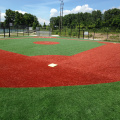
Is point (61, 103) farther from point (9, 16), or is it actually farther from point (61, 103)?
point (9, 16)

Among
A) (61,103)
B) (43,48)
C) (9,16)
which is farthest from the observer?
(9,16)

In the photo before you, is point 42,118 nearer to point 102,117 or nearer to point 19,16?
point 102,117

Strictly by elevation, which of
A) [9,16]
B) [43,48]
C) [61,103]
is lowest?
[61,103]

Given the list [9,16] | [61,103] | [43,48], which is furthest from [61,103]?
[9,16]

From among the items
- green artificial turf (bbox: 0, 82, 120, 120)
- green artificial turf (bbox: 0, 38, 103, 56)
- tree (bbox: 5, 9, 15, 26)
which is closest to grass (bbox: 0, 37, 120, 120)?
green artificial turf (bbox: 0, 82, 120, 120)

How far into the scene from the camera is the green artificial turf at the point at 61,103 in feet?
9.02

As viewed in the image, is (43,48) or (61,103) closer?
(61,103)

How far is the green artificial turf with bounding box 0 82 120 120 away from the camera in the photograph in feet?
9.02

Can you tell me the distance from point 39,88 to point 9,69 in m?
2.64

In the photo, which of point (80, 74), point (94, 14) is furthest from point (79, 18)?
point (80, 74)

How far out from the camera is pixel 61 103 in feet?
10.6

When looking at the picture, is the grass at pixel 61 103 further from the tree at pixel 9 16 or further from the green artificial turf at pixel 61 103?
the tree at pixel 9 16

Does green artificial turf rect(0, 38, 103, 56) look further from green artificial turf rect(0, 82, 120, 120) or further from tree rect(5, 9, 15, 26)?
tree rect(5, 9, 15, 26)

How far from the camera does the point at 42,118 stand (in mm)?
2650
